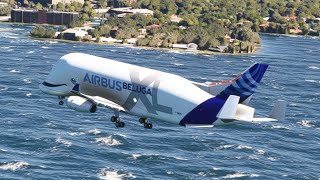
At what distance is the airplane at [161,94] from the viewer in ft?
282

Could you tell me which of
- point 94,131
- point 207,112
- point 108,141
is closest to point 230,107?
point 207,112

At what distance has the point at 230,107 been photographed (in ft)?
274

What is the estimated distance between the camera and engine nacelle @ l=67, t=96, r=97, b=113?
95.2 m

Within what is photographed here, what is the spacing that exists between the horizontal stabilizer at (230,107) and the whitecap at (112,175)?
63280 mm

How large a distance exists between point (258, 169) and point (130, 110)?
222 ft

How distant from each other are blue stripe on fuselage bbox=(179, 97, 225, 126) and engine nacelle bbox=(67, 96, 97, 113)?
15670 millimetres

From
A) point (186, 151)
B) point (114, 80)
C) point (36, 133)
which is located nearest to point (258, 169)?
point (186, 151)

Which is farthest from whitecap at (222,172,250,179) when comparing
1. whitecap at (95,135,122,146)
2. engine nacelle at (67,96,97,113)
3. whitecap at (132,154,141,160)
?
engine nacelle at (67,96,97,113)

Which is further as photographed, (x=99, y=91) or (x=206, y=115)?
(x=99, y=91)

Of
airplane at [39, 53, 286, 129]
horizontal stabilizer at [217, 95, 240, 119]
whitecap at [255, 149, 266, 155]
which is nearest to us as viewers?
horizontal stabilizer at [217, 95, 240, 119]

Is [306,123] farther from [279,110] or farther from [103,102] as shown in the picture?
[103,102]

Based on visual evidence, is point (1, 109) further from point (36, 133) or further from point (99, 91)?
point (99, 91)

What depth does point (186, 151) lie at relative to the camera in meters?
165

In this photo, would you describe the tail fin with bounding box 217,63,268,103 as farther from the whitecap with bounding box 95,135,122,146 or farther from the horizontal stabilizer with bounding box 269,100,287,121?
the whitecap with bounding box 95,135,122,146
